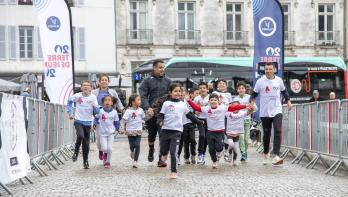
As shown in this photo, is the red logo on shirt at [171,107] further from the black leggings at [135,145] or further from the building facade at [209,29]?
the building facade at [209,29]

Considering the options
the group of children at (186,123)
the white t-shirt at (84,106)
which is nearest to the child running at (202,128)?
the group of children at (186,123)

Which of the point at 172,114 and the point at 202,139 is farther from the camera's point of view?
the point at 202,139

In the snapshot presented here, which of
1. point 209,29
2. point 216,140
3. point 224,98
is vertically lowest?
point 216,140

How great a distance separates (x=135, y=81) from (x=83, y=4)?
8.11 metres

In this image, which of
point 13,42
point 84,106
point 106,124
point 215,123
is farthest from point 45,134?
point 13,42

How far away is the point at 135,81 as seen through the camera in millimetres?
39500

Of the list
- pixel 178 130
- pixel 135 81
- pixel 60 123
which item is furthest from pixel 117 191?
pixel 135 81

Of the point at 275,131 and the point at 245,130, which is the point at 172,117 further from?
the point at 245,130

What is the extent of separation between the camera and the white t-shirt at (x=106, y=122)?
1453cm

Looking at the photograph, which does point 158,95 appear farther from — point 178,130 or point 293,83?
point 293,83

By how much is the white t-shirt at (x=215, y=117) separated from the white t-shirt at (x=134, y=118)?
4.30 feet

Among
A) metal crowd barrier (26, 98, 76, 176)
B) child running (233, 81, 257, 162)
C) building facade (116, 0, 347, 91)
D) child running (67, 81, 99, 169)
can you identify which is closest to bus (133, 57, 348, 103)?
building facade (116, 0, 347, 91)

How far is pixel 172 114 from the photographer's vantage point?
489 inches

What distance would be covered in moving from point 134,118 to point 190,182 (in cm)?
394
